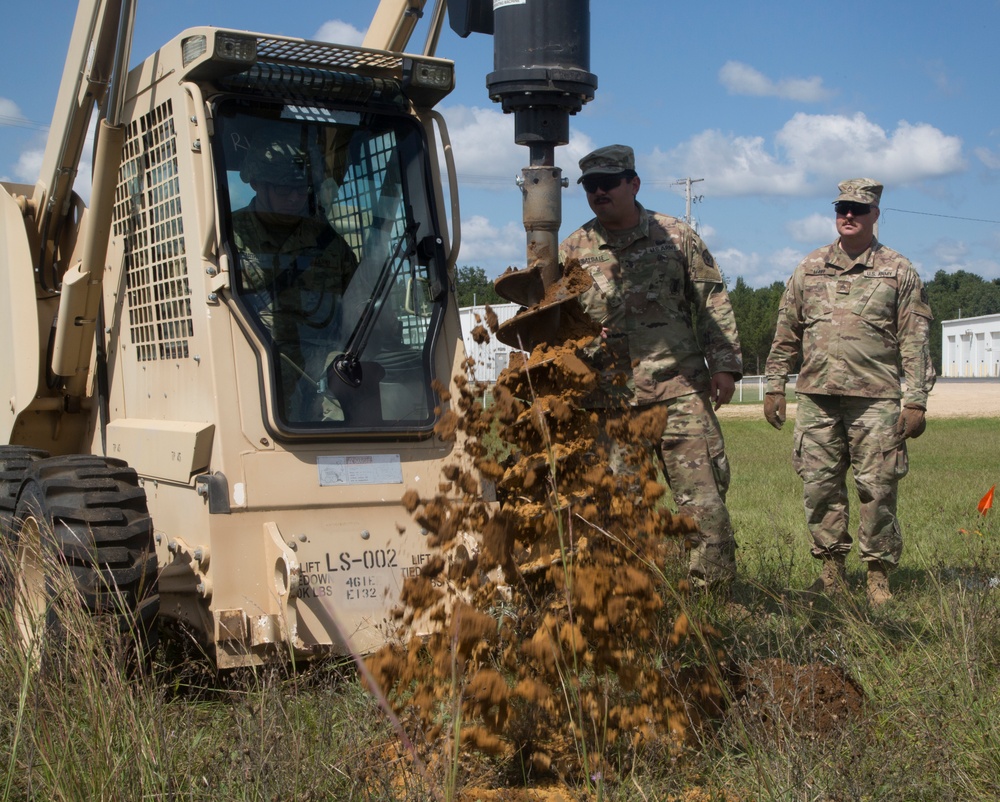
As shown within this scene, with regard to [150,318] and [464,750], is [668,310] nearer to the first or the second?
[150,318]

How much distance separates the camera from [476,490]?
3.79 m

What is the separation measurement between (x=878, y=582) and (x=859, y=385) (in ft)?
3.64

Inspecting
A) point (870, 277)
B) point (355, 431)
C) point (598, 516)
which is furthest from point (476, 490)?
point (870, 277)

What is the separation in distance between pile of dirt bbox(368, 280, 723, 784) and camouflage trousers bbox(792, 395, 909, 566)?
9.86ft

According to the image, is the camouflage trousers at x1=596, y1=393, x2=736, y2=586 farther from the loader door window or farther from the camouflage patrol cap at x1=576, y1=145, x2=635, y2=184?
the loader door window

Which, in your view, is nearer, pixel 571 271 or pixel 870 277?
pixel 571 271

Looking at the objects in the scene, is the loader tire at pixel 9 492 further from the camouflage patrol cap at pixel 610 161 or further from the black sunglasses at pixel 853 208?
the black sunglasses at pixel 853 208

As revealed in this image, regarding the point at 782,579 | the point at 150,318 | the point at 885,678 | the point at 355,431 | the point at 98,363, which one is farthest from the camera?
the point at 782,579

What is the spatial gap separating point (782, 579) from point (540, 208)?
11.1 feet

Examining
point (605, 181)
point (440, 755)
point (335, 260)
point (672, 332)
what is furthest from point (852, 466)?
point (440, 755)

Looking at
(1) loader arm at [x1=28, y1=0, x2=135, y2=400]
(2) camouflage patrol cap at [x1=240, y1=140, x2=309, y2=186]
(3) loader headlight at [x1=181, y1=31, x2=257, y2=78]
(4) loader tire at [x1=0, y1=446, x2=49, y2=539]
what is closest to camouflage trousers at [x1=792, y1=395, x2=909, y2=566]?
(2) camouflage patrol cap at [x1=240, y1=140, x2=309, y2=186]

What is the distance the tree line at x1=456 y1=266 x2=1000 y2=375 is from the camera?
72500 mm

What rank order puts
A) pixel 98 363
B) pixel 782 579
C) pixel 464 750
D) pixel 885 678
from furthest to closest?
pixel 782 579 → pixel 98 363 → pixel 885 678 → pixel 464 750

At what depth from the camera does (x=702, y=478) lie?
6043 mm
